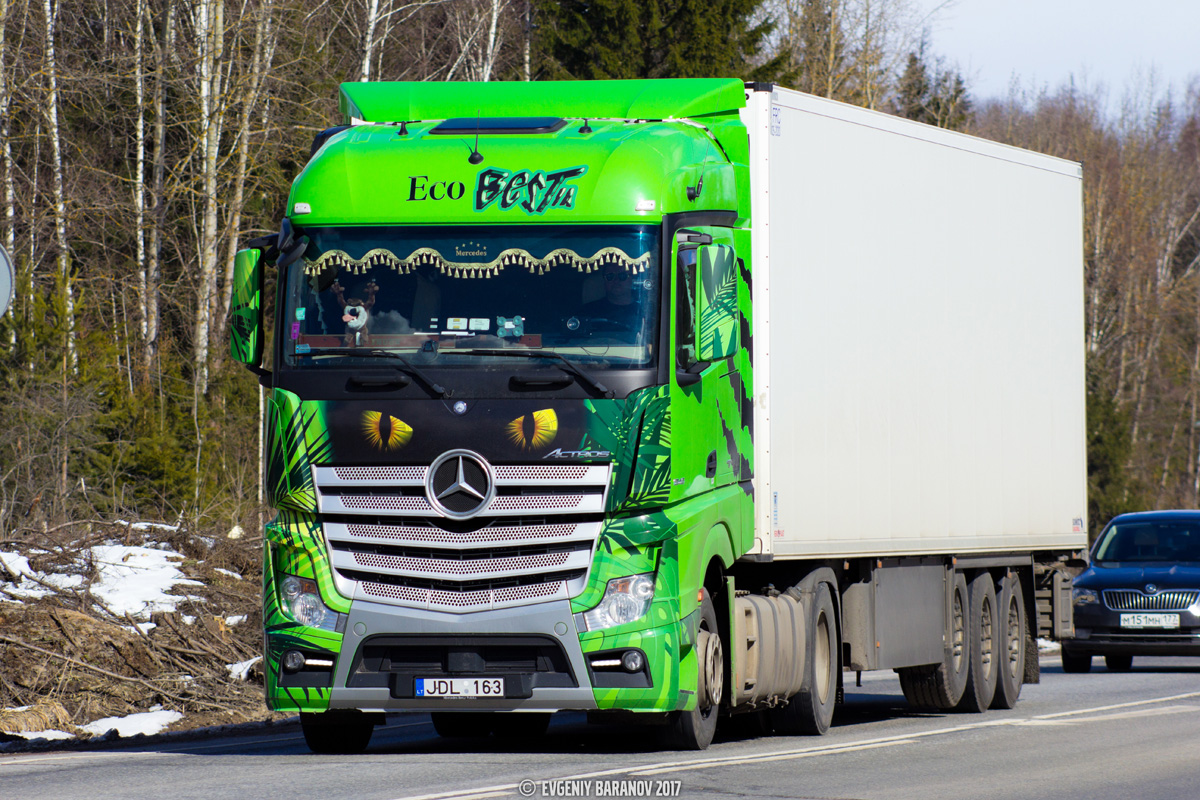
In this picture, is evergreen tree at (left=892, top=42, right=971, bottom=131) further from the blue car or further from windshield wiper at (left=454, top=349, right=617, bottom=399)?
windshield wiper at (left=454, top=349, right=617, bottom=399)

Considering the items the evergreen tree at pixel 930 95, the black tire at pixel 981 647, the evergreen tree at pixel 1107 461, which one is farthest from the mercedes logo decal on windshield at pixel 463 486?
the evergreen tree at pixel 1107 461

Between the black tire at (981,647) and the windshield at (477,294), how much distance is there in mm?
6441

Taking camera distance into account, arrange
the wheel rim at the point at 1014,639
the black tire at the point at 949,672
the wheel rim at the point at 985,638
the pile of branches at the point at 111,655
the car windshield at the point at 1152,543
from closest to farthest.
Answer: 1. the pile of branches at the point at 111,655
2. the black tire at the point at 949,672
3. the wheel rim at the point at 985,638
4. the wheel rim at the point at 1014,639
5. the car windshield at the point at 1152,543

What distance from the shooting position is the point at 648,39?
1517 inches

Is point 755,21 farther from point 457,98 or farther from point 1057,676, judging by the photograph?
point 457,98

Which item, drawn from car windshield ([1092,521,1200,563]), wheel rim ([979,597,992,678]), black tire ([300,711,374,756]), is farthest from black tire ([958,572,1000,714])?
car windshield ([1092,521,1200,563])

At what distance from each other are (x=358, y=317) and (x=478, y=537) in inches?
53.4

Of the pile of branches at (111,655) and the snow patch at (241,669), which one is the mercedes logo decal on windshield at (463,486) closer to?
the pile of branches at (111,655)

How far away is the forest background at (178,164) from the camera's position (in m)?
26.7

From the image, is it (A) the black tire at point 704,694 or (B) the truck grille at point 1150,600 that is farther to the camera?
(B) the truck grille at point 1150,600

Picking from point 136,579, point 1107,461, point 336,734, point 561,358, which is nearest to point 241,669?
point 136,579

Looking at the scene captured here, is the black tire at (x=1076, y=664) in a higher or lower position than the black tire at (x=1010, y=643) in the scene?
lower

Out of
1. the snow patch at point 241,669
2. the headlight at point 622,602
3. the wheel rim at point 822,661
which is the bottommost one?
the snow patch at point 241,669

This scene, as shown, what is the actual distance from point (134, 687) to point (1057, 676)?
10.7 metres
